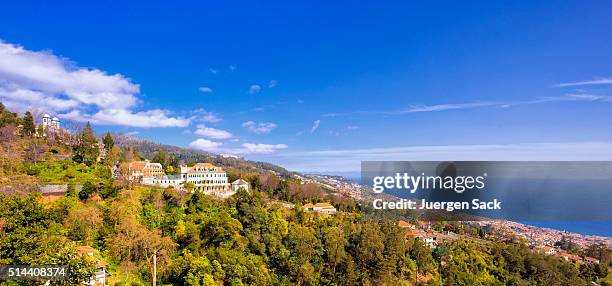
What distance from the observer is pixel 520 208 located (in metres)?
35.2

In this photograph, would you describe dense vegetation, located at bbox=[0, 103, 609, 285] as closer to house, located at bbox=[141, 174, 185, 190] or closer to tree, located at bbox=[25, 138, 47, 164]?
tree, located at bbox=[25, 138, 47, 164]

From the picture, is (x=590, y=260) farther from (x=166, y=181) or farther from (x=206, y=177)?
(x=166, y=181)

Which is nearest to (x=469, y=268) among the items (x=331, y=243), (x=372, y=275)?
(x=372, y=275)

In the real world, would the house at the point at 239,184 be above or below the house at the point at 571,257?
above

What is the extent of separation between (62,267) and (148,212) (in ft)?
33.1

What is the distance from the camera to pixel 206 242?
58.5 ft

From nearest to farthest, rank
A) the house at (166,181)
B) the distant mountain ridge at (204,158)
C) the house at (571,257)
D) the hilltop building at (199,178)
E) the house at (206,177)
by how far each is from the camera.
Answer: the house at (166,181), the hilltop building at (199,178), the house at (206,177), the house at (571,257), the distant mountain ridge at (204,158)

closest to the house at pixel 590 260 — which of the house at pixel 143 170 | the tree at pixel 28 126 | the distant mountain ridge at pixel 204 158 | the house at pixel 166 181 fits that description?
the house at pixel 166 181

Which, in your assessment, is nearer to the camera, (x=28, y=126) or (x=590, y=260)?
(x=28, y=126)

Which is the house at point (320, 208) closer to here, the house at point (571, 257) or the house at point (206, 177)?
the house at point (206, 177)

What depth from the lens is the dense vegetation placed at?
1155 centimetres

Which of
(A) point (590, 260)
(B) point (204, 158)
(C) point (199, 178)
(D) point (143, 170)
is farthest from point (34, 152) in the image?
(B) point (204, 158)

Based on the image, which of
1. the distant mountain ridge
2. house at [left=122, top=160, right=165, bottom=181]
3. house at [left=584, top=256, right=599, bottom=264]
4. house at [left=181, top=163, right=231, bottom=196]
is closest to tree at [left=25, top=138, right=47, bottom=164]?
house at [left=122, top=160, right=165, bottom=181]

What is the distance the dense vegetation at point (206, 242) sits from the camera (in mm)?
11553
